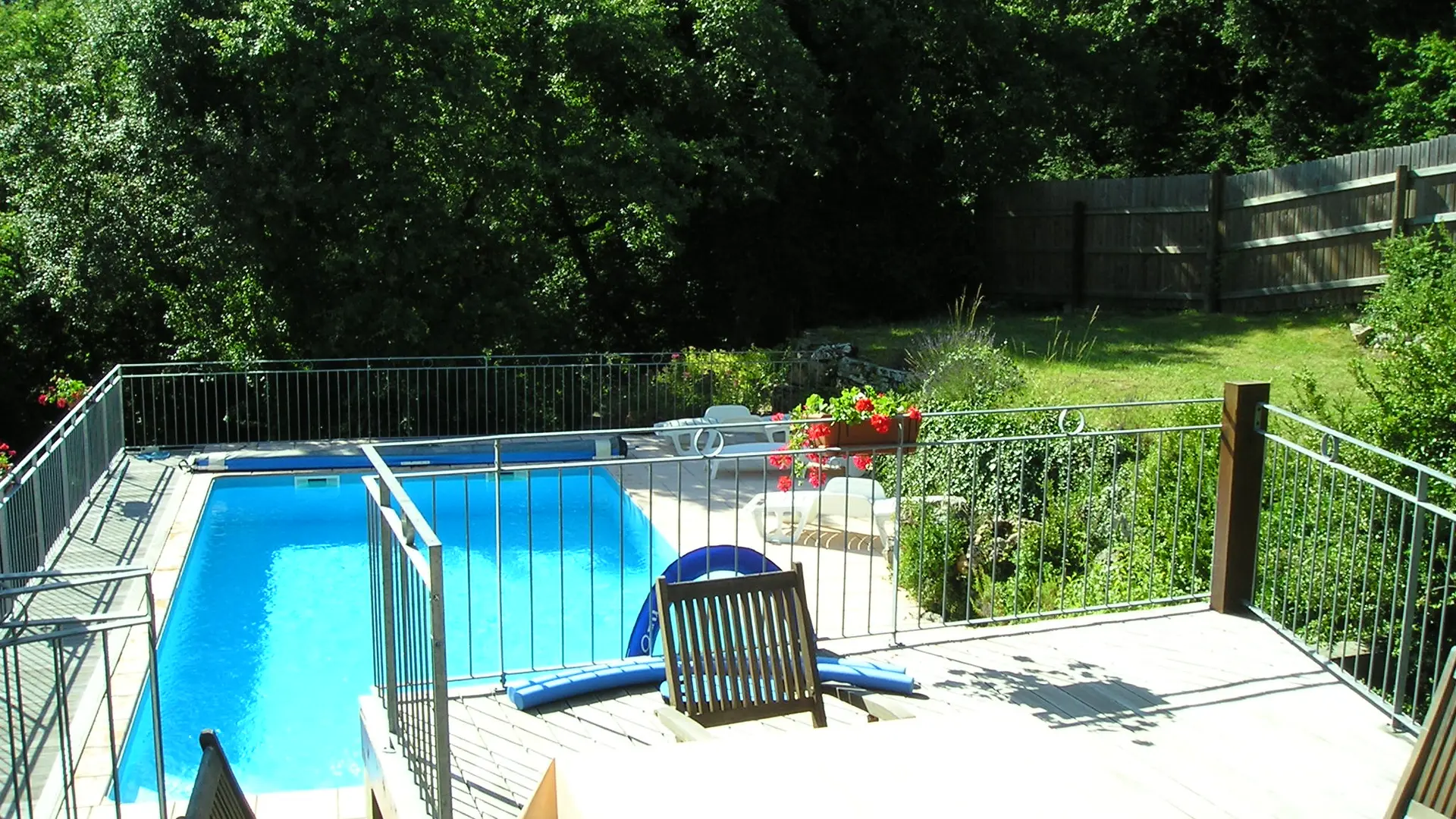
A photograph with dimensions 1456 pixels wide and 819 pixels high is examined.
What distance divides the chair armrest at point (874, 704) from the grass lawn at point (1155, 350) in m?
6.57

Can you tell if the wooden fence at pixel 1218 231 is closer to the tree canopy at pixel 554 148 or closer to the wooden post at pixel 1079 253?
the wooden post at pixel 1079 253

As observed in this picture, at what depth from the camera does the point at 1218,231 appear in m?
16.8

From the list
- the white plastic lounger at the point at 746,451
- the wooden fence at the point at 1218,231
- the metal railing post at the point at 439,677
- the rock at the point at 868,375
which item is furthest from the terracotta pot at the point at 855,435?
the wooden fence at the point at 1218,231

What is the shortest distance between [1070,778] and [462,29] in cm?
1305

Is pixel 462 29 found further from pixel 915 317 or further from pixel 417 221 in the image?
pixel 915 317

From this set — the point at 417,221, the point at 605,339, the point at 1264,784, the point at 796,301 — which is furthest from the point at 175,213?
the point at 1264,784

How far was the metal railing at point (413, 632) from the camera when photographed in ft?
11.9

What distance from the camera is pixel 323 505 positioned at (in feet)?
42.8

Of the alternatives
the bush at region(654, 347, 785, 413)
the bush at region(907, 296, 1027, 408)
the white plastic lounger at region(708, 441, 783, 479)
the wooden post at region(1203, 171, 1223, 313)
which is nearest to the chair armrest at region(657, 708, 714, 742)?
the bush at region(907, 296, 1027, 408)

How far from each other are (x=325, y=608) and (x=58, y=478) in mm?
2206

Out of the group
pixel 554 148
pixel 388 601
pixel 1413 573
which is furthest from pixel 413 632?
pixel 554 148

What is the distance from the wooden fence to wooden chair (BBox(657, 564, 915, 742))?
1142 centimetres

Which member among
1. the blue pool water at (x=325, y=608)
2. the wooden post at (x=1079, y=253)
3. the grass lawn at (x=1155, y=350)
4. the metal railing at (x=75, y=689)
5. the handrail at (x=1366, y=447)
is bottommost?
the blue pool water at (x=325, y=608)

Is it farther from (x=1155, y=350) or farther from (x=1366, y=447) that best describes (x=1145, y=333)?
(x=1366, y=447)
